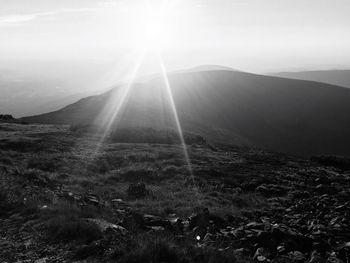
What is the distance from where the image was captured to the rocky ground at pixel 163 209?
340 inches

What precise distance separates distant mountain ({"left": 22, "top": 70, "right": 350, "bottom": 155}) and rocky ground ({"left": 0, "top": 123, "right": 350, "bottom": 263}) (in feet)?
103

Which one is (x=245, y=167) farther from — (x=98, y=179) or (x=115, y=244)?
(x=115, y=244)

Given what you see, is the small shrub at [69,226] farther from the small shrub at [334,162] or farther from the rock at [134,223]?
the small shrub at [334,162]

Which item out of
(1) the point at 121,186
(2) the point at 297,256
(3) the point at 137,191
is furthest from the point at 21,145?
(2) the point at 297,256

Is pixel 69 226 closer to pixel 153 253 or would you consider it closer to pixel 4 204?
pixel 153 253

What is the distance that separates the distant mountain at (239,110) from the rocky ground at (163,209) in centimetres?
3153

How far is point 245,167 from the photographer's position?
3159 centimetres

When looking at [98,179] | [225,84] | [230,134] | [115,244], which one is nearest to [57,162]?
[98,179]

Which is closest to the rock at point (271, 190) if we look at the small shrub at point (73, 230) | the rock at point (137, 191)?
the rock at point (137, 191)

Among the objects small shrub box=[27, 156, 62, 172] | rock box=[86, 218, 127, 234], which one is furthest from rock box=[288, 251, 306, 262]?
small shrub box=[27, 156, 62, 172]

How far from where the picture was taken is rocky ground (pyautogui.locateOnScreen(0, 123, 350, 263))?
28.3 feet

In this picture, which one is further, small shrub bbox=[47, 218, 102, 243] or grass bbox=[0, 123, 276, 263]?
small shrub bbox=[47, 218, 102, 243]

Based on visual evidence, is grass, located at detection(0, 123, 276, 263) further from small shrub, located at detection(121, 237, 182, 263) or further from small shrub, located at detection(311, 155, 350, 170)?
small shrub, located at detection(311, 155, 350, 170)

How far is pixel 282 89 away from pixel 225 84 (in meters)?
19.3
